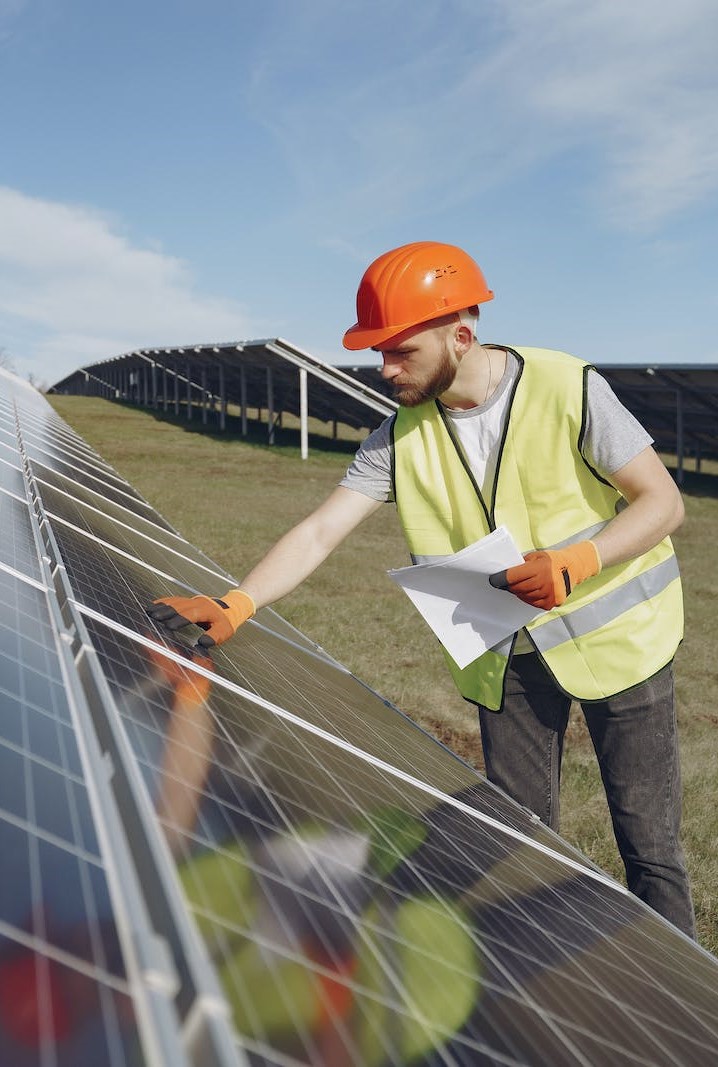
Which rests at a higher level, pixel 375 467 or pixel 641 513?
pixel 375 467

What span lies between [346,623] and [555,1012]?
7.33m

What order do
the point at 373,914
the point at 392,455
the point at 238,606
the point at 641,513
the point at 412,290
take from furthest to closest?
1. the point at 392,455
2. the point at 238,606
3. the point at 412,290
4. the point at 641,513
5. the point at 373,914

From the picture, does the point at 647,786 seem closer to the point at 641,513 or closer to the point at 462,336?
the point at 641,513

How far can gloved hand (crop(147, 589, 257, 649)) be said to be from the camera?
3035 mm

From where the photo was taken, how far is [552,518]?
3.05 metres

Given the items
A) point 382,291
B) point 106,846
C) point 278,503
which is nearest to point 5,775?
point 106,846

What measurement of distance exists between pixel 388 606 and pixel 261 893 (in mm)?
8376

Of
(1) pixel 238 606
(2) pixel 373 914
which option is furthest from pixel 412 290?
(2) pixel 373 914

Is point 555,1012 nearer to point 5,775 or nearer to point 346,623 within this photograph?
point 5,775

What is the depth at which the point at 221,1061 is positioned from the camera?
70cm

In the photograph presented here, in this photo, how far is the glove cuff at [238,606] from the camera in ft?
10.3

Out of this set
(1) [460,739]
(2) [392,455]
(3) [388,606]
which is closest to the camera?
(2) [392,455]

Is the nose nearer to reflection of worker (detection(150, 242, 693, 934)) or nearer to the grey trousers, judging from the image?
reflection of worker (detection(150, 242, 693, 934))

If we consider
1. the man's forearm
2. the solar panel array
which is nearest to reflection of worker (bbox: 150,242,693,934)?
the man's forearm
